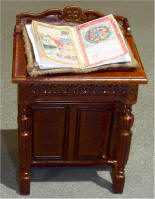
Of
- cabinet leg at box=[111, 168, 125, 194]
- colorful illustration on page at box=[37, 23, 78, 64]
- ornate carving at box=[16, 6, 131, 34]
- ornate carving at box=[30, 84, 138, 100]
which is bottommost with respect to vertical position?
cabinet leg at box=[111, 168, 125, 194]

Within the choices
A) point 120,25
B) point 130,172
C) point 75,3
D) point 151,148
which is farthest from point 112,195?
point 75,3

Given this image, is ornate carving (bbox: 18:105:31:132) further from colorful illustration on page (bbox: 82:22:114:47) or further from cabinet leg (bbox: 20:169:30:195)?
colorful illustration on page (bbox: 82:22:114:47)

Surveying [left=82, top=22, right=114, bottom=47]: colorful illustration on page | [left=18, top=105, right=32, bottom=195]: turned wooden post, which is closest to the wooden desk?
[left=18, top=105, right=32, bottom=195]: turned wooden post

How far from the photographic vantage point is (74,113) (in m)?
2.23

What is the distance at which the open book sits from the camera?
1.97 meters

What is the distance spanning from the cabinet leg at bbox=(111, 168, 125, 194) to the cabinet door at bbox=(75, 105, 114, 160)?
12cm

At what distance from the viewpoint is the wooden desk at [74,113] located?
1.98 meters

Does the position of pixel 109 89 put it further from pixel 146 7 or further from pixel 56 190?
pixel 146 7

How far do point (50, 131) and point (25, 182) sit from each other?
0.26 m

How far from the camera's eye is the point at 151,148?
8.75 feet

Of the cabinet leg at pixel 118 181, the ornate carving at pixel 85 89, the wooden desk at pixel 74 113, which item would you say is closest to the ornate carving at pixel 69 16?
the wooden desk at pixel 74 113

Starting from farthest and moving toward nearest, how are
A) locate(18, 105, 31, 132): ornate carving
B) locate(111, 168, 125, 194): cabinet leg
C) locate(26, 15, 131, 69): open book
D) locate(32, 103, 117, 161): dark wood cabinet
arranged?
locate(111, 168, 125, 194): cabinet leg, locate(32, 103, 117, 161): dark wood cabinet, locate(18, 105, 31, 132): ornate carving, locate(26, 15, 131, 69): open book

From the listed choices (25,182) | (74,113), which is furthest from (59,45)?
(25,182)

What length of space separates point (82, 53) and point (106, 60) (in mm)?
122
